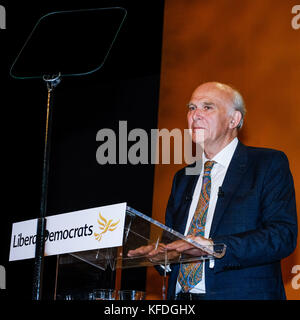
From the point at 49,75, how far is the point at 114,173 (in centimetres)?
265

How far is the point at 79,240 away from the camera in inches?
71.3

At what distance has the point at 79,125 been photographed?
15.7ft

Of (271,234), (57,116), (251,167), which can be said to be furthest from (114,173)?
(271,234)

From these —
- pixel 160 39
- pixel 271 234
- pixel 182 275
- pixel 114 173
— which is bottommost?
pixel 182 275

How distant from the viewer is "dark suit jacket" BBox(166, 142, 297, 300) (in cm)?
216

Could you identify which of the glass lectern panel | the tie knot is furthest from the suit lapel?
the glass lectern panel

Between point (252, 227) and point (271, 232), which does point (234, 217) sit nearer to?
point (252, 227)

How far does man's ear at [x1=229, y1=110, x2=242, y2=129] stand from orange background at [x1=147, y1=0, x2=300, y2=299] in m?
1.13

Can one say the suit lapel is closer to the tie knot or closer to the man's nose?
the tie knot

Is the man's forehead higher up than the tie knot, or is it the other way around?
the man's forehead

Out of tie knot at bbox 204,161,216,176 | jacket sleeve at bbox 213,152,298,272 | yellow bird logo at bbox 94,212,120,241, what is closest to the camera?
yellow bird logo at bbox 94,212,120,241

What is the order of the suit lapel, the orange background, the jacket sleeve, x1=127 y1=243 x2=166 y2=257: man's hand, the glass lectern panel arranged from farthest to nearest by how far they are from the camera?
the orange background
the suit lapel
the jacket sleeve
x1=127 y1=243 x2=166 y2=257: man's hand
the glass lectern panel

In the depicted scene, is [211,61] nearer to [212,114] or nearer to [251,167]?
[212,114]

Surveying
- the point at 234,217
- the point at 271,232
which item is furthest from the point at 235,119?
the point at 271,232
